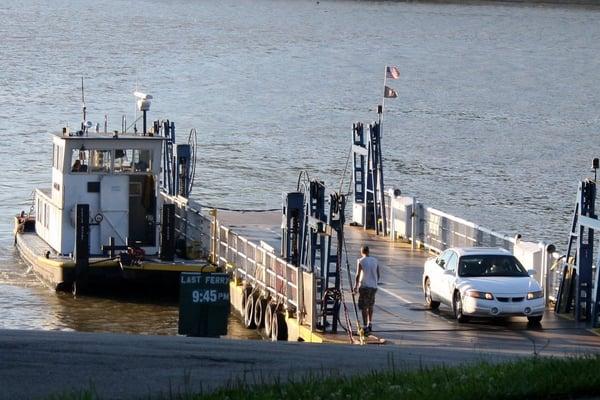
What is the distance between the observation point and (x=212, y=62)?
90.0m

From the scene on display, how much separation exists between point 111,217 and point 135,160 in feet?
4.46

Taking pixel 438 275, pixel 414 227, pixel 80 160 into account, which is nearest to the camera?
pixel 438 275

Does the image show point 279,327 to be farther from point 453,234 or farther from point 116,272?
A: point 116,272

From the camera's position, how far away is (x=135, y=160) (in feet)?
97.9

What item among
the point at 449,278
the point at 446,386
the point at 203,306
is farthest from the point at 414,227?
the point at 446,386

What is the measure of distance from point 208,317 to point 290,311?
4.30 meters

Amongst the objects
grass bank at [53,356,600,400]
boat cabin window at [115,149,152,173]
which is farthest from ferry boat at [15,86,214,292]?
grass bank at [53,356,600,400]

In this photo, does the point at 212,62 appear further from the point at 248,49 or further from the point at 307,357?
the point at 307,357

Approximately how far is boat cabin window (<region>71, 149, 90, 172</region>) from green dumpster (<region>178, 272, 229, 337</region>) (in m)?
10.7

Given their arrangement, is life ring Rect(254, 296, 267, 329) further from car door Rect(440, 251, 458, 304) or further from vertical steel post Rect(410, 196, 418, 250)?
vertical steel post Rect(410, 196, 418, 250)

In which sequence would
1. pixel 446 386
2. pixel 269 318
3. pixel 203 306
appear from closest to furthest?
pixel 446 386 → pixel 203 306 → pixel 269 318

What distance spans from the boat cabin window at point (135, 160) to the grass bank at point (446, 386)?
59.0ft

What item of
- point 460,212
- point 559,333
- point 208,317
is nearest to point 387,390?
point 208,317

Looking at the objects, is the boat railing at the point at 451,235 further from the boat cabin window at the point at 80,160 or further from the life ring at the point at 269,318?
the boat cabin window at the point at 80,160
